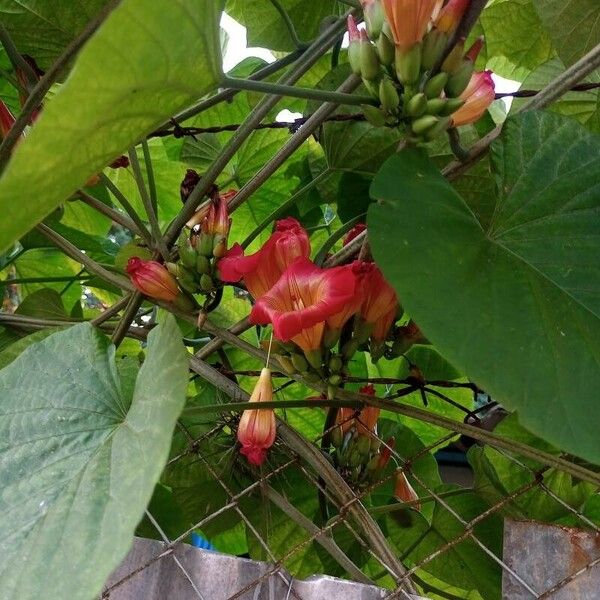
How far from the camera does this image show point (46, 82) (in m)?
0.49

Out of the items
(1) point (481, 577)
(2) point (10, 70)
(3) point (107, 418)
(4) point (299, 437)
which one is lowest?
(1) point (481, 577)

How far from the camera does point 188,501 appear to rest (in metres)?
0.74

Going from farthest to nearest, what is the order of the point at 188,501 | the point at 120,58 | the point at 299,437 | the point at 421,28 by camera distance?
the point at 188,501, the point at 299,437, the point at 421,28, the point at 120,58

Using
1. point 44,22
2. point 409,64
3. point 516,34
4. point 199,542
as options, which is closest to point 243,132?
point 409,64

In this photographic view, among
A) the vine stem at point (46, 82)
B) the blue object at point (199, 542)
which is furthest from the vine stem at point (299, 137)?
the blue object at point (199, 542)

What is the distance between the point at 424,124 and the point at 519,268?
3.9 inches

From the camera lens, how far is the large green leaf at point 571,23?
0.64 m

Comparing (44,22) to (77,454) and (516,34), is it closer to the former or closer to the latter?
(77,454)

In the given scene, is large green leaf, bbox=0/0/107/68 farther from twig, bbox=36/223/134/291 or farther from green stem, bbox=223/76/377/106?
green stem, bbox=223/76/377/106

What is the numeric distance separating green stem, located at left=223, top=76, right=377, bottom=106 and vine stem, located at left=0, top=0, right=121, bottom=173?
15 centimetres

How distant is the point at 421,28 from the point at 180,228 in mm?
258

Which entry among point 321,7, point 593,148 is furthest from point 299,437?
point 321,7

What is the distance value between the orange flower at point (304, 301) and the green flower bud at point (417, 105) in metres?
0.10

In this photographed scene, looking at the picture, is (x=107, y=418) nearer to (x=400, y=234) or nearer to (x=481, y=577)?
(x=400, y=234)
